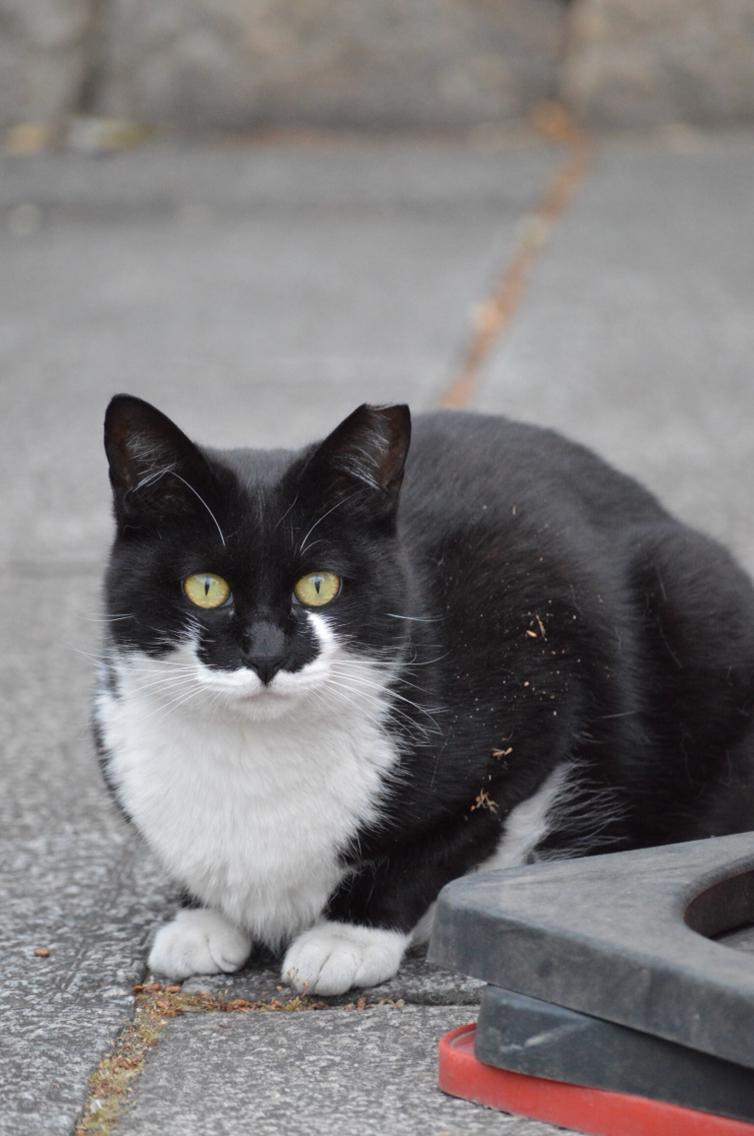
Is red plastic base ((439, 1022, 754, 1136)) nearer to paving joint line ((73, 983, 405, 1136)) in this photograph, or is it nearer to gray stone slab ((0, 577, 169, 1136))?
paving joint line ((73, 983, 405, 1136))

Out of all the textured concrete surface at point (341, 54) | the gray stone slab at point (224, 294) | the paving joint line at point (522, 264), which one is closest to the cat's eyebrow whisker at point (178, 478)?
the gray stone slab at point (224, 294)

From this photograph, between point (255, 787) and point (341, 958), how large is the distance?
27 cm

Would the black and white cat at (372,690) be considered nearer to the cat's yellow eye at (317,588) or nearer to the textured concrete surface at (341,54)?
the cat's yellow eye at (317,588)

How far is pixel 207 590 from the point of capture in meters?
2.25

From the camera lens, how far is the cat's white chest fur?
234 centimetres

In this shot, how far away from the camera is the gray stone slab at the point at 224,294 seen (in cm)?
528

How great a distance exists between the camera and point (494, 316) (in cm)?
650

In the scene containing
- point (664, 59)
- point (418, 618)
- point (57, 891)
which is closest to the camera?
point (418, 618)

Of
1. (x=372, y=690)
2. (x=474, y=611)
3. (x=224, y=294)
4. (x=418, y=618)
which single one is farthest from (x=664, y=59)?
(x=372, y=690)

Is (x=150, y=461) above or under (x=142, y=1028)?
above

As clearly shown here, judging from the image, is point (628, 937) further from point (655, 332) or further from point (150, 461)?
point (655, 332)

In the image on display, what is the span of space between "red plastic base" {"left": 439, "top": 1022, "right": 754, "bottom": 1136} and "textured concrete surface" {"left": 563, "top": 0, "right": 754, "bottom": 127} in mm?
7294

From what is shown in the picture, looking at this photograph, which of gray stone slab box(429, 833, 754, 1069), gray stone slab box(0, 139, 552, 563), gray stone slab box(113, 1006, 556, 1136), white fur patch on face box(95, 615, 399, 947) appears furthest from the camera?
gray stone slab box(0, 139, 552, 563)

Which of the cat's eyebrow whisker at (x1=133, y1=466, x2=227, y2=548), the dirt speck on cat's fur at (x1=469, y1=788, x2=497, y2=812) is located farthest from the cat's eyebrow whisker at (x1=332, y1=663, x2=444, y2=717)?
the cat's eyebrow whisker at (x1=133, y1=466, x2=227, y2=548)
